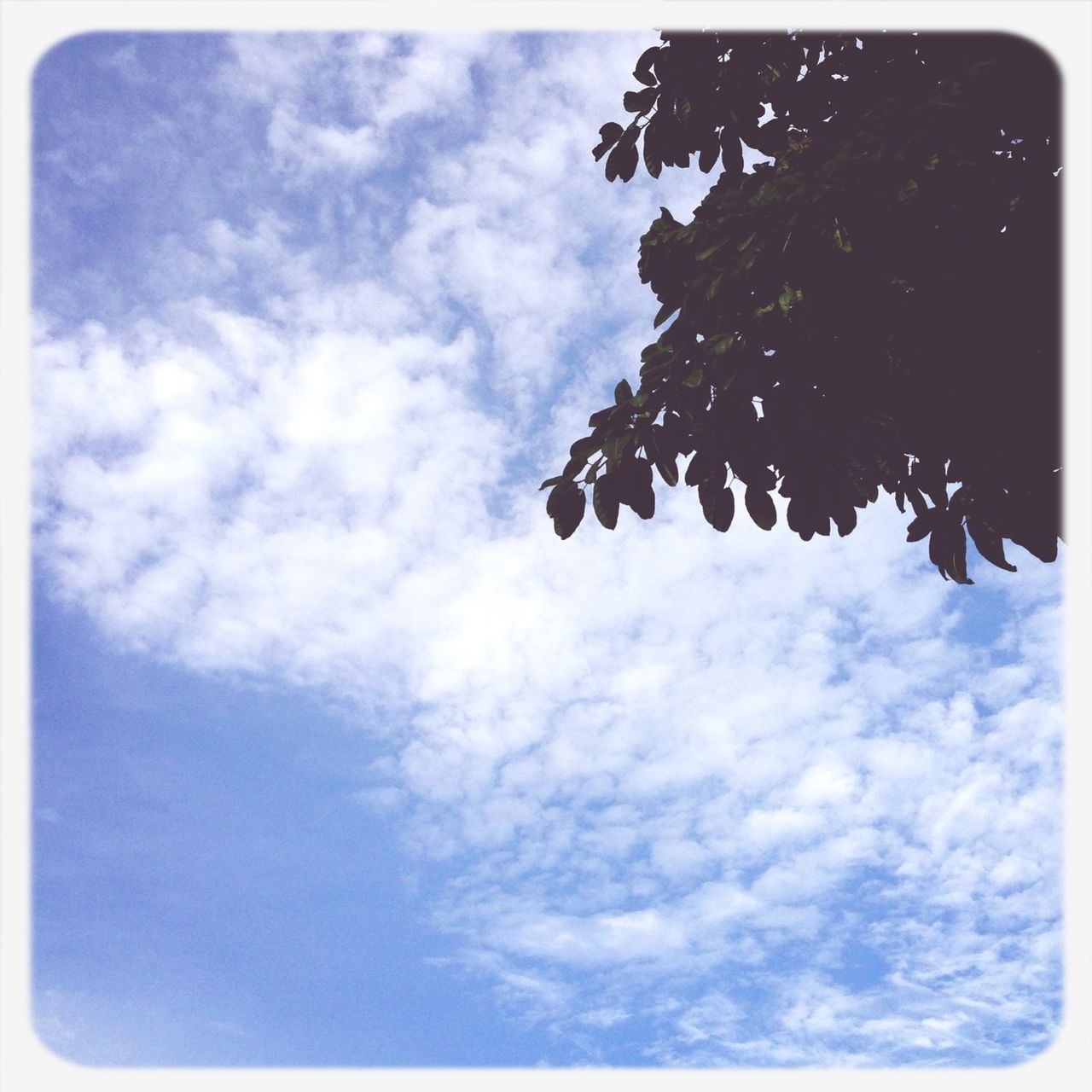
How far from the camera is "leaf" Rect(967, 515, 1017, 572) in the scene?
177 inches

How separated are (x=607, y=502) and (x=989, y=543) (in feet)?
5.77

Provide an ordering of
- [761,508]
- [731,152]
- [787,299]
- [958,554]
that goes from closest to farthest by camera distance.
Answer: [761,508] < [787,299] < [958,554] < [731,152]

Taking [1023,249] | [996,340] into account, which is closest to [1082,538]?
[996,340]

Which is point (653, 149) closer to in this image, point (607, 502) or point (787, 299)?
point (787, 299)

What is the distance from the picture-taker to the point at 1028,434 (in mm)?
4383

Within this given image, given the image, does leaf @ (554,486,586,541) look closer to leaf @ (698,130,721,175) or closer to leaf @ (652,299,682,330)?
leaf @ (652,299,682,330)

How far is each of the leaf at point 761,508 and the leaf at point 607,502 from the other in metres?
0.59

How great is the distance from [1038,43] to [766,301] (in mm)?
1515

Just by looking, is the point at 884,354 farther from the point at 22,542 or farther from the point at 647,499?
the point at 22,542

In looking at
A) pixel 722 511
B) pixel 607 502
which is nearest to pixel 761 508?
pixel 722 511

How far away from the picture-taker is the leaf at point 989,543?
177 inches

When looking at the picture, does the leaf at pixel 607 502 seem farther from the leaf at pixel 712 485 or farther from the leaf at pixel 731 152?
the leaf at pixel 731 152

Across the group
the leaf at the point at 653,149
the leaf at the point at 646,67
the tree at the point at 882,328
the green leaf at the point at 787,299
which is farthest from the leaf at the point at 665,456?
the leaf at the point at 646,67

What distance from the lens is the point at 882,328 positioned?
14.5 feet
